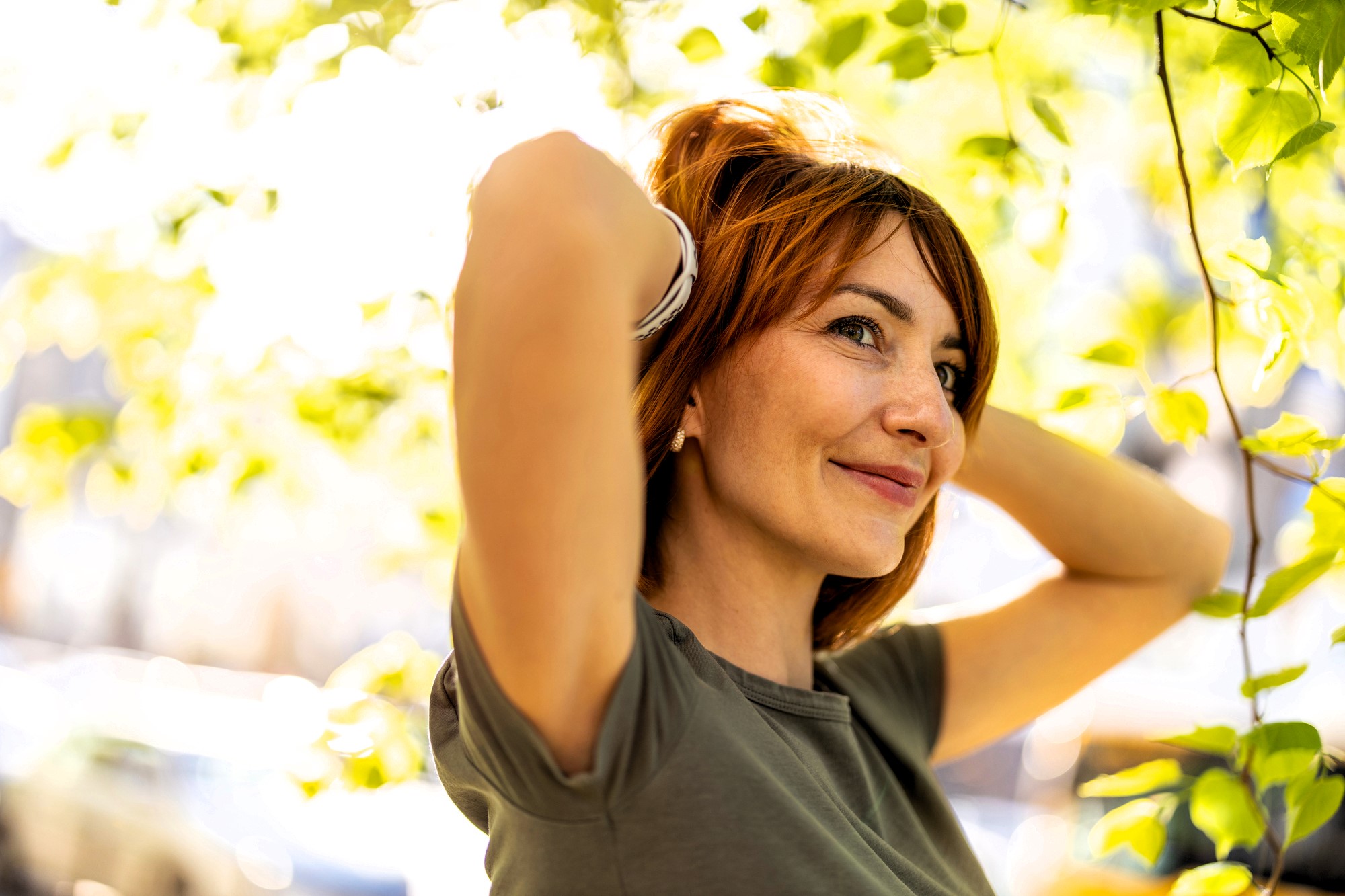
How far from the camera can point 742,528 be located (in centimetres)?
145

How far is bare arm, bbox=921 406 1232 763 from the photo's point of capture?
189cm

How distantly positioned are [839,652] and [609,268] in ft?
3.86

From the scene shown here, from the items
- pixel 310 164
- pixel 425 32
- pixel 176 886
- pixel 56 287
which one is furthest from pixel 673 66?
pixel 176 886

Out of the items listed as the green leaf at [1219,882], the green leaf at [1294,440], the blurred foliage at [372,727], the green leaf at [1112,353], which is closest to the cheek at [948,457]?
the green leaf at [1112,353]

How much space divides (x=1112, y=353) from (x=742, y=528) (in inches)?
25.9

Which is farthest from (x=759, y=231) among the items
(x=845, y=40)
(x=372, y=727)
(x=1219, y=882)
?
(x=372, y=727)

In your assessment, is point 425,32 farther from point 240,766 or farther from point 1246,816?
point 240,766

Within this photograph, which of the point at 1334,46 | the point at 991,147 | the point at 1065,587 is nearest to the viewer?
the point at 1334,46

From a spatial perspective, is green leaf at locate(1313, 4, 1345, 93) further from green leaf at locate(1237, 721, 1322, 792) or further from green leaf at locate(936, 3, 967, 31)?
green leaf at locate(1237, 721, 1322, 792)

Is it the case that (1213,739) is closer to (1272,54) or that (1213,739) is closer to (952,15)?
(1272,54)

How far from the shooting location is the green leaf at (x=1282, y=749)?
4.23 ft

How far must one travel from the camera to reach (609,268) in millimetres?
827

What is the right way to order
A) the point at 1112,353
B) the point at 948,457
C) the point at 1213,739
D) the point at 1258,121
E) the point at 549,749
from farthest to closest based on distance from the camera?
the point at 1112,353 < the point at 948,457 < the point at 1213,739 < the point at 1258,121 < the point at 549,749

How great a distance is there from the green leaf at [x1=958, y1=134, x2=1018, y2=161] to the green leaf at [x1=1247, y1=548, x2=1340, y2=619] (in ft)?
2.61
